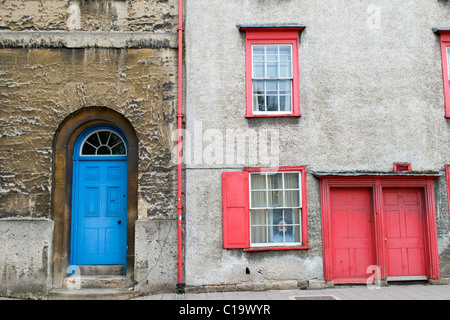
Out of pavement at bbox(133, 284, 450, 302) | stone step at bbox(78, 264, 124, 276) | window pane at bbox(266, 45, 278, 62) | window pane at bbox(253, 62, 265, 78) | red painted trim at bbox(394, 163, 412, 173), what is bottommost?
pavement at bbox(133, 284, 450, 302)

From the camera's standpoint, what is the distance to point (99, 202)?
8.67 metres

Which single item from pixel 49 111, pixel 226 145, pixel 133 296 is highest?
pixel 49 111

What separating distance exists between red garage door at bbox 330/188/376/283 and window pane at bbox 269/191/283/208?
1149 millimetres

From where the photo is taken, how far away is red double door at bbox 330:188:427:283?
8.47 metres

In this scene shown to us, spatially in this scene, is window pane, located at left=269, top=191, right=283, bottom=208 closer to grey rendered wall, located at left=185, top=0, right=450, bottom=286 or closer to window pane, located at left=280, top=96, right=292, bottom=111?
grey rendered wall, located at left=185, top=0, right=450, bottom=286

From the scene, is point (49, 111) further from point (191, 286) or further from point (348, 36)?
point (348, 36)

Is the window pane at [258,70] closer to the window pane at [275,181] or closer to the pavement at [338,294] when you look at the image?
the window pane at [275,181]

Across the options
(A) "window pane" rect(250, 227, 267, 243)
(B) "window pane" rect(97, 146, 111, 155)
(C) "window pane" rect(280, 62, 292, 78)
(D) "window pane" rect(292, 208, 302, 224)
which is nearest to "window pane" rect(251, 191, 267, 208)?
(A) "window pane" rect(250, 227, 267, 243)

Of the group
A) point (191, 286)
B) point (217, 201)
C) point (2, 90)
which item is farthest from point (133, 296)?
point (2, 90)

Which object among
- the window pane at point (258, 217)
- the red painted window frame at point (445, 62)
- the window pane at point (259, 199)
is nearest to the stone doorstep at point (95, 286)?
the window pane at point (258, 217)

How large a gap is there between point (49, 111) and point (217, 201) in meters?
4.14

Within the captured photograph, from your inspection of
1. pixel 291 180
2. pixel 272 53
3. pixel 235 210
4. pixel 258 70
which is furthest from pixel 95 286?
pixel 272 53

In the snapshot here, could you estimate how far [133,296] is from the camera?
7875 millimetres

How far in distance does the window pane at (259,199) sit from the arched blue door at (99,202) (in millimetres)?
2863
